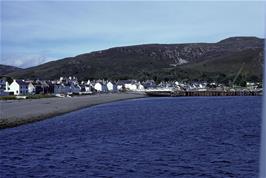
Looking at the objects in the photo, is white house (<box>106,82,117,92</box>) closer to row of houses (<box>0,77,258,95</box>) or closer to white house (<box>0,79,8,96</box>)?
row of houses (<box>0,77,258,95</box>)

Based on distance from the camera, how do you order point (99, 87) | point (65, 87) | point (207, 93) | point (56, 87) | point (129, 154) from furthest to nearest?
point (207, 93) → point (99, 87) → point (65, 87) → point (56, 87) → point (129, 154)

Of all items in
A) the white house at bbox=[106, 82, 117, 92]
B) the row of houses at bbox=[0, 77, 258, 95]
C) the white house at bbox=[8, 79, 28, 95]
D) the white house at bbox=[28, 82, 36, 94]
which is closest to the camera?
the white house at bbox=[8, 79, 28, 95]

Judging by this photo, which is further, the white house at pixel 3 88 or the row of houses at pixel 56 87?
the row of houses at pixel 56 87

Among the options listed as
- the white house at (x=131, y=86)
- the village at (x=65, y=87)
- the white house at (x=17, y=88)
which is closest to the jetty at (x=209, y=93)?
the village at (x=65, y=87)

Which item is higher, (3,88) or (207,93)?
(3,88)

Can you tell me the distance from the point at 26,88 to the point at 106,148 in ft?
328

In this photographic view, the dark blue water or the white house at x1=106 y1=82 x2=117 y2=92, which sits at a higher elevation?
the white house at x1=106 y1=82 x2=117 y2=92

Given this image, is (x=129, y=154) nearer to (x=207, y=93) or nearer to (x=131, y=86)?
(x=207, y=93)

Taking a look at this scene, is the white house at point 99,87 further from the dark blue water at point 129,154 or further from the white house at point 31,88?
the dark blue water at point 129,154

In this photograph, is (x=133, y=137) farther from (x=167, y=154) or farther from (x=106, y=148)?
(x=167, y=154)

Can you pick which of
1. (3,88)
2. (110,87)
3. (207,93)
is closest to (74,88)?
(110,87)

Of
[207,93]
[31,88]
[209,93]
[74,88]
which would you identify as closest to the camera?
[31,88]

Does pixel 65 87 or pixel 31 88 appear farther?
pixel 65 87

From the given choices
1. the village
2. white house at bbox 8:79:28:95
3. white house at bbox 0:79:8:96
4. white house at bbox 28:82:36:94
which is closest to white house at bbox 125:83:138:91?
the village
